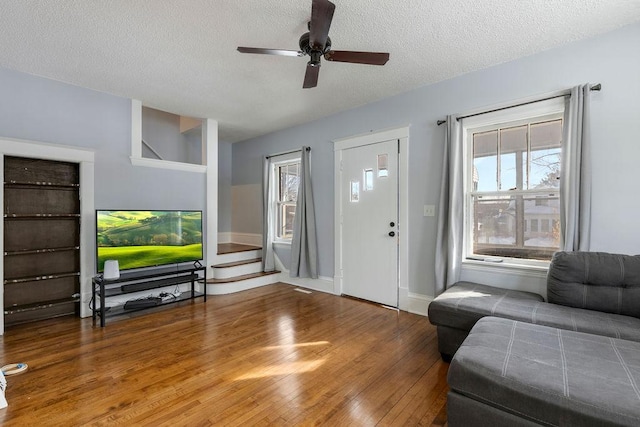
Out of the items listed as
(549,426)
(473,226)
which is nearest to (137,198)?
(473,226)

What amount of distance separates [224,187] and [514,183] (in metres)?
4.94

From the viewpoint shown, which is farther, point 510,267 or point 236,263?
point 236,263

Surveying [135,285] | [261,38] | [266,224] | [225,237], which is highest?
[261,38]

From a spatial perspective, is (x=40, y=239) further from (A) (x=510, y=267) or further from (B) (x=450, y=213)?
(A) (x=510, y=267)

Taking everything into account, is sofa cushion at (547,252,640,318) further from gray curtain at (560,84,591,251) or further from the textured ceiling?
the textured ceiling

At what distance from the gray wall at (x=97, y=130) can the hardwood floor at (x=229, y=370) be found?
1518 millimetres

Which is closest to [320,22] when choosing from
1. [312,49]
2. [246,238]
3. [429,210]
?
[312,49]

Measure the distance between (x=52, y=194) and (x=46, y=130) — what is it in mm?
685

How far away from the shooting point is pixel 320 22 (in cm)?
182

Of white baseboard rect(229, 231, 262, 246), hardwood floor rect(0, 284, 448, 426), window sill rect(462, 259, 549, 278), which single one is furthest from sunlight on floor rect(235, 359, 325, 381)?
white baseboard rect(229, 231, 262, 246)

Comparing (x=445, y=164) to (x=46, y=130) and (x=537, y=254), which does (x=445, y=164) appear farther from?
(x=46, y=130)

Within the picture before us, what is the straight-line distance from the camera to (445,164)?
9.99 ft

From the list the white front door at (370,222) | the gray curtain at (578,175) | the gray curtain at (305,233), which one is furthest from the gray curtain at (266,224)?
the gray curtain at (578,175)

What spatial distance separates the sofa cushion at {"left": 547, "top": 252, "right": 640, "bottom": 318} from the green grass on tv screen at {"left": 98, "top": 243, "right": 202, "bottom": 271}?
3915 mm
